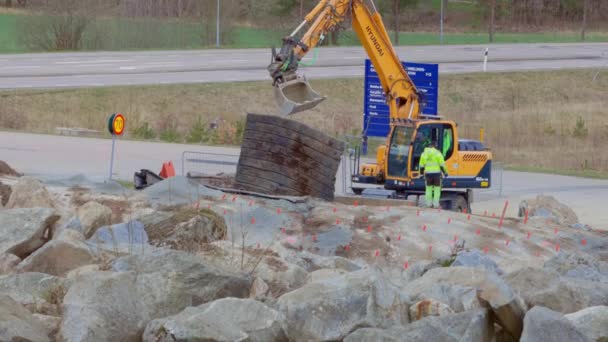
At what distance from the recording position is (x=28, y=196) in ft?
48.3

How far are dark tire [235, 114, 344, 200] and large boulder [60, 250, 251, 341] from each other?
25.6 ft

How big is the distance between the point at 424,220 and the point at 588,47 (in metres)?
43.8

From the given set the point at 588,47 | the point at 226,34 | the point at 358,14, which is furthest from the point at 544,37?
the point at 358,14

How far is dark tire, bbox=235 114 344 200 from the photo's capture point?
18.1 m

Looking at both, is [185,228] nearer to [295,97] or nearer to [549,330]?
[549,330]

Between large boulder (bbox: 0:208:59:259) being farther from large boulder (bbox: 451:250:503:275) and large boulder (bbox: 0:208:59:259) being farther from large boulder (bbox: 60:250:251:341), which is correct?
large boulder (bbox: 451:250:503:275)

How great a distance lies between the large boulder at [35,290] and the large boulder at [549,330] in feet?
13.6

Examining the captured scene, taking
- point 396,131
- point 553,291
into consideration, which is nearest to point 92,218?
point 553,291

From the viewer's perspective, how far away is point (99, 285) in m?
9.38

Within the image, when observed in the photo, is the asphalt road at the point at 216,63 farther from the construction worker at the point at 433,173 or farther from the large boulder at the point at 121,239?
the large boulder at the point at 121,239

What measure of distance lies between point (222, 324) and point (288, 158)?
920 centimetres

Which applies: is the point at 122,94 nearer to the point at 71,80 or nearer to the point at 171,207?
the point at 71,80

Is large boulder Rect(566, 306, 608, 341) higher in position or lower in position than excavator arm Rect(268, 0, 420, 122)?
lower

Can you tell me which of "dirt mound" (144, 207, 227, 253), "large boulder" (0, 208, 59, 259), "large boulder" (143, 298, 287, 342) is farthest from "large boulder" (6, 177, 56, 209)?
"large boulder" (143, 298, 287, 342)
